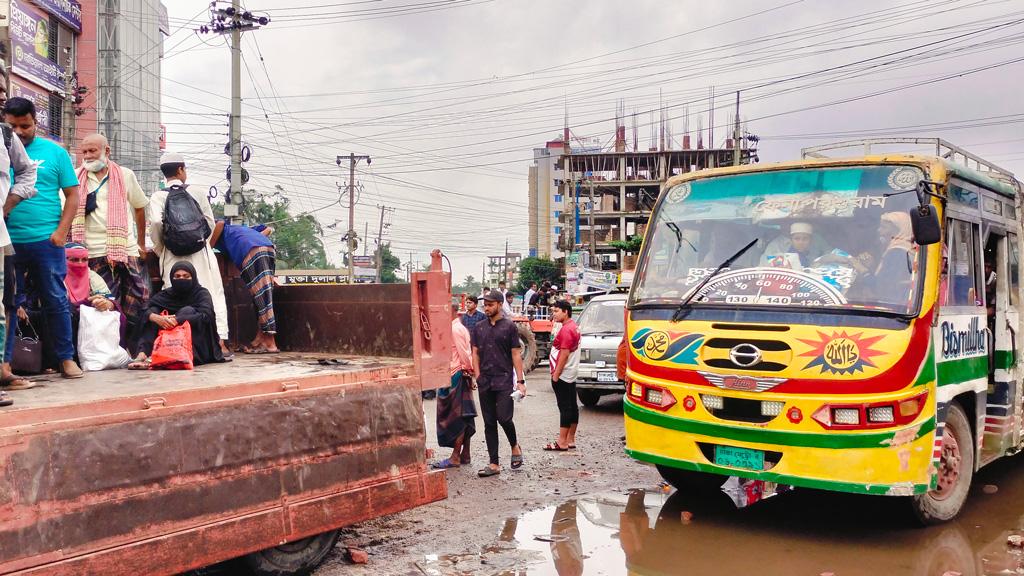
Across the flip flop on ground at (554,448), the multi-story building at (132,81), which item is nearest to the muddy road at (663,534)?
the flip flop on ground at (554,448)

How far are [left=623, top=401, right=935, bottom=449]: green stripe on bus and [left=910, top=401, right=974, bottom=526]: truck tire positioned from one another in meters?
0.73

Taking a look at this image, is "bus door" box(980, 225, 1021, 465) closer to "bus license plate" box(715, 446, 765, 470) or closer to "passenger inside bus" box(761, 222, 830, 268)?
"passenger inside bus" box(761, 222, 830, 268)

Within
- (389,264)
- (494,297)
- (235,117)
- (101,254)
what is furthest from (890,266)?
(389,264)

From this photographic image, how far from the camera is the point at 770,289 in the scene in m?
5.97

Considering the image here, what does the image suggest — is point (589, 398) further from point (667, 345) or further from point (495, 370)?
point (667, 345)

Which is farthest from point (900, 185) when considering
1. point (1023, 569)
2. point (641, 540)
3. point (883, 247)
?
point (641, 540)

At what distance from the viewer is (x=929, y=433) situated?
5.50 metres

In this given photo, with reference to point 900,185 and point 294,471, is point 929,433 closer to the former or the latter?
point 900,185

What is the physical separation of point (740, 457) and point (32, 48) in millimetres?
36879

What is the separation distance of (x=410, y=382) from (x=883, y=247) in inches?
138

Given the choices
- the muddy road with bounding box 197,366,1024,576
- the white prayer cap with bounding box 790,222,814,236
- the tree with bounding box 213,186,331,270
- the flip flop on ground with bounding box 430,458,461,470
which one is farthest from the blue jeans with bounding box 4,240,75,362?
the tree with bounding box 213,186,331,270

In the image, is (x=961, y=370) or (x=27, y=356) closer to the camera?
(x=27, y=356)

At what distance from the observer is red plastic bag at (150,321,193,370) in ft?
16.8

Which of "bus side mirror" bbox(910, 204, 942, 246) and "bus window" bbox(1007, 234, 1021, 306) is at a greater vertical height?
"bus side mirror" bbox(910, 204, 942, 246)
